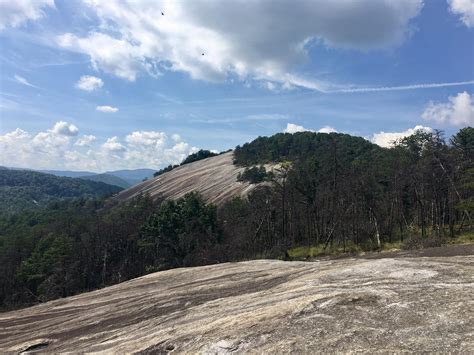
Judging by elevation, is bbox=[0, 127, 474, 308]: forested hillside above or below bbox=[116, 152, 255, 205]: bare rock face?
below

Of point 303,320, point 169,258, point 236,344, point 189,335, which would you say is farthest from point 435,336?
point 169,258

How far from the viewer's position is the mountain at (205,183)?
405 feet

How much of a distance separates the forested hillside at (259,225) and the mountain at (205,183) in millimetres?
29765

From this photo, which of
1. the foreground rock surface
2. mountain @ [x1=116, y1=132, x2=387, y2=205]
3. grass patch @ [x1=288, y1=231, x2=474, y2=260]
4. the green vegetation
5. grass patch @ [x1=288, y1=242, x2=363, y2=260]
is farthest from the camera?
mountain @ [x1=116, y1=132, x2=387, y2=205]

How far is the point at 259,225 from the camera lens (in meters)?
68.1

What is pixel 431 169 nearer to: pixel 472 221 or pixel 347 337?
pixel 472 221

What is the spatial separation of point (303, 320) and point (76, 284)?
69.6m

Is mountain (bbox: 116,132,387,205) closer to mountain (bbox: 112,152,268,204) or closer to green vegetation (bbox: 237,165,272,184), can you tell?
mountain (bbox: 112,152,268,204)

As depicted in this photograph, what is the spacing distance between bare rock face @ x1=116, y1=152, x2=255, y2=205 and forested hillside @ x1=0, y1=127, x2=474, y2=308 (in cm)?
2953

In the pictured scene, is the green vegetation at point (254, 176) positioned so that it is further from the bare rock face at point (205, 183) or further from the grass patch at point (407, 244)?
the grass patch at point (407, 244)

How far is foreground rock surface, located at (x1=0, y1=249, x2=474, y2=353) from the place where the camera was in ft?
31.5

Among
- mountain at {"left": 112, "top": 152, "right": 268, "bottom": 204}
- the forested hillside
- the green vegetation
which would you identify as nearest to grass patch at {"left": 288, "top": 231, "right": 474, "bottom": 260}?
the forested hillside

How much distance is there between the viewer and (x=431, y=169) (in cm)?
4738

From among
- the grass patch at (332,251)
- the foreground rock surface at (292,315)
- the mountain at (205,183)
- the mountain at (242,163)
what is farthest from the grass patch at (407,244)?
the mountain at (242,163)
